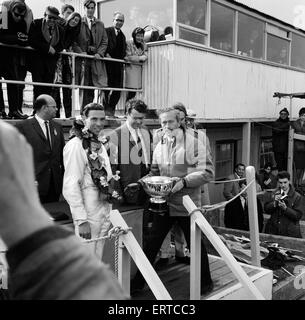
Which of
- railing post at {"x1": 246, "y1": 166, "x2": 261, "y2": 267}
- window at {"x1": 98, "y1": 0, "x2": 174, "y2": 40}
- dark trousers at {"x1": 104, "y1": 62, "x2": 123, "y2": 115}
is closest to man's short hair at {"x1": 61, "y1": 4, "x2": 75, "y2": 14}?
dark trousers at {"x1": 104, "y1": 62, "x2": 123, "y2": 115}

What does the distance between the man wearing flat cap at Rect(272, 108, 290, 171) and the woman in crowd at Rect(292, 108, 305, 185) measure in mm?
262

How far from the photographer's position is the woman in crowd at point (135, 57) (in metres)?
8.38

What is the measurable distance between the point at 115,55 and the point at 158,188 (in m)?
4.49

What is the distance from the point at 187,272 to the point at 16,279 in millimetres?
4656

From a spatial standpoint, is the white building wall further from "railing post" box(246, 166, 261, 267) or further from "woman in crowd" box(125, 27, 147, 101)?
"railing post" box(246, 166, 261, 267)

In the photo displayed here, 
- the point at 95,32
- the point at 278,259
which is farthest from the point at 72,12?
the point at 278,259

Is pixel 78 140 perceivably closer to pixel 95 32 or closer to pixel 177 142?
pixel 177 142

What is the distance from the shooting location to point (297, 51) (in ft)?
49.9

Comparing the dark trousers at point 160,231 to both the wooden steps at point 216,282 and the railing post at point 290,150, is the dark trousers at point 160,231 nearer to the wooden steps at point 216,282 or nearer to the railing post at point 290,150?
the wooden steps at point 216,282

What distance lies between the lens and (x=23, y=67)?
595 centimetres

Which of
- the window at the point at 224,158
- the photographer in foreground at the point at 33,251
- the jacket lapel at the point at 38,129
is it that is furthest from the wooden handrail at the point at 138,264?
the window at the point at 224,158

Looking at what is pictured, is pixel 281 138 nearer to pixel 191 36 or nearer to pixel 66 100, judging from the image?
pixel 191 36

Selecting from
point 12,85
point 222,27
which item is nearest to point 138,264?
point 12,85

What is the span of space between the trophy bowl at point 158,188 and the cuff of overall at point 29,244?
3.34 m
